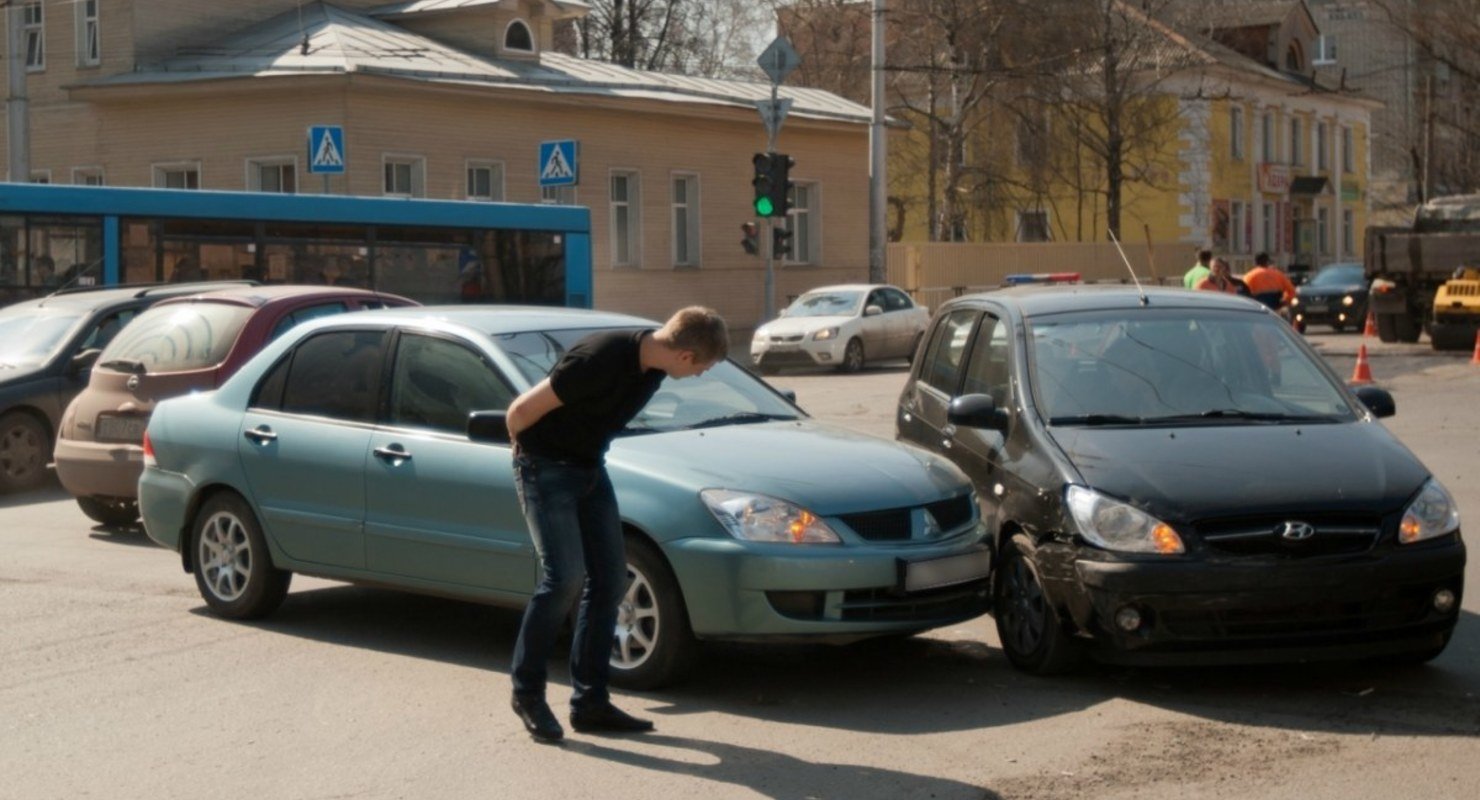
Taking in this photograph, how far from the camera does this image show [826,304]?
31562 mm

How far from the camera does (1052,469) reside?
7785mm

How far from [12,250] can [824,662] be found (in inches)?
559

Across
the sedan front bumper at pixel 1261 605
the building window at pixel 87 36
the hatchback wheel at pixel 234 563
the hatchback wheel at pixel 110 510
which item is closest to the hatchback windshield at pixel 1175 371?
the sedan front bumper at pixel 1261 605

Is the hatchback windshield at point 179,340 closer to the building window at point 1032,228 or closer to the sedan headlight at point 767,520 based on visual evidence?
the sedan headlight at point 767,520

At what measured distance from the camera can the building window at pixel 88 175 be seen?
3581 centimetres

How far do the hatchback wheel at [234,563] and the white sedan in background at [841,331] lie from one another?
68.6ft

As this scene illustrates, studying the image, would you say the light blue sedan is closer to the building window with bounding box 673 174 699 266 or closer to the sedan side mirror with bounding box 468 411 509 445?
the sedan side mirror with bounding box 468 411 509 445

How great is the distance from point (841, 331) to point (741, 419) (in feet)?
72.5

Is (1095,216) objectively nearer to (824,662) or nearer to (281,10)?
(281,10)

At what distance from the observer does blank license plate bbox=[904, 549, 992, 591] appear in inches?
293

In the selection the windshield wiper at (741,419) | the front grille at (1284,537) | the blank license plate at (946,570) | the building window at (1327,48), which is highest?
the building window at (1327,48)

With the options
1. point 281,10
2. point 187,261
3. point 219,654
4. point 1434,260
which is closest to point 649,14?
point 281,10

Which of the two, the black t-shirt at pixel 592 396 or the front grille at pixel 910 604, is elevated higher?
the black t-shirt at pixel 592 396

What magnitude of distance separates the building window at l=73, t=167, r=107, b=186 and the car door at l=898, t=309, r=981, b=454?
28705 millimetres
